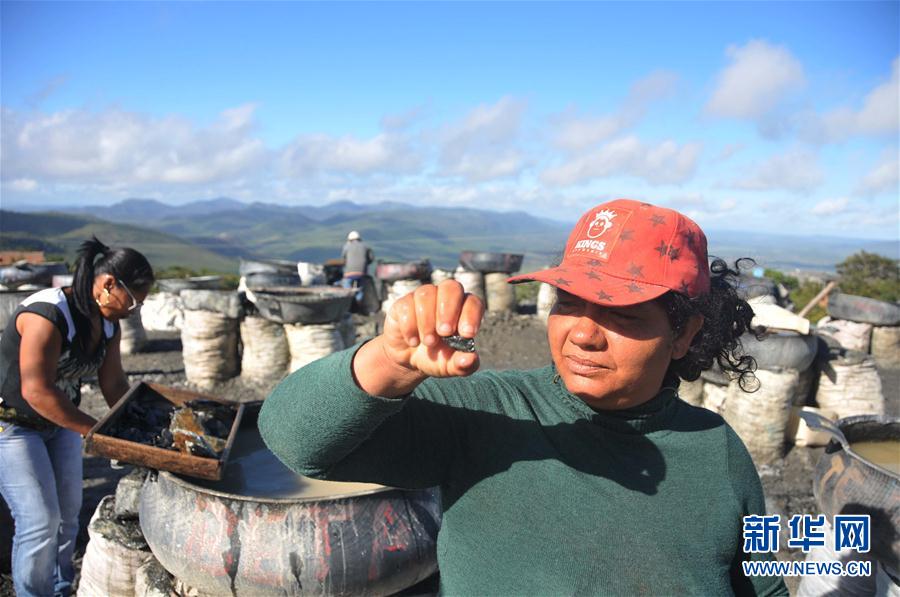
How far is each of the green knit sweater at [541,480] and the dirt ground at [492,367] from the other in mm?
2962

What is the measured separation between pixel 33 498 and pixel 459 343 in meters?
2.62

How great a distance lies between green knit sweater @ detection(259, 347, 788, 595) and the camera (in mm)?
1050

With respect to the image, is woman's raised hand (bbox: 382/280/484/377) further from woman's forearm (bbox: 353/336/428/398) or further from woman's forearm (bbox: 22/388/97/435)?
woman's forearm (bbox: 22/388/97/435)

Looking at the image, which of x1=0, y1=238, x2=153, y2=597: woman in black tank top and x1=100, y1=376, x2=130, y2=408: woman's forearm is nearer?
x1=0, y1=238, x2=153, y2=597: woman in black tank top

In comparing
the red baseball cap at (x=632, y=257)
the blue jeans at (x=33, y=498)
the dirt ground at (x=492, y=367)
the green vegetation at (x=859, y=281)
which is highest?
the red baseball cap at (x=632, y=257)

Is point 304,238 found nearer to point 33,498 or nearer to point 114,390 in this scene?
point 114,390

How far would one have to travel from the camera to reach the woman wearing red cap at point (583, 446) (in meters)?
1.05

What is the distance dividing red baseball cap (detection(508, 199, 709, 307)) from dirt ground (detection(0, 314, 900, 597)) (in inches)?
123

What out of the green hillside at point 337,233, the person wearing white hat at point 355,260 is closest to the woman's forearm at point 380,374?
the person wearing white hat at point 355,260

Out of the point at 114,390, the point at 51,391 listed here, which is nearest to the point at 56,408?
the point at 51,391

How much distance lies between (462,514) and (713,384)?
14.7 ft

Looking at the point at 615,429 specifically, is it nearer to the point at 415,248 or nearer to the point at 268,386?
the point at 268,386

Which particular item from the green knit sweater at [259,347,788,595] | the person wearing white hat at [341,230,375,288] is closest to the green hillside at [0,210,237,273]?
the person wearing white hat at [341,230,375,288]

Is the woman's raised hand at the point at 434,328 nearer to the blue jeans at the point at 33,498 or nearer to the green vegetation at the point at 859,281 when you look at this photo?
the blue jeans at the point at 33,498
